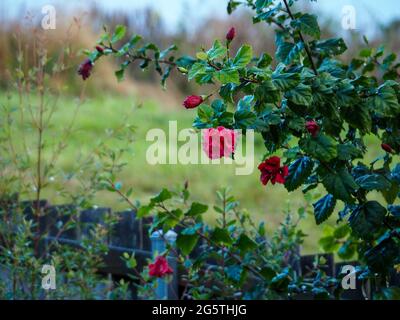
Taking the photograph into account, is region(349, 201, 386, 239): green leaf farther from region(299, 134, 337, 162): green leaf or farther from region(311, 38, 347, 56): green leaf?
region(311, 38, 347, 56): green leaf

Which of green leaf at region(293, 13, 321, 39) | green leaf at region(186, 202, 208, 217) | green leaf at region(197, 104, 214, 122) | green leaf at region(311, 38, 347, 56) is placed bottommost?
green leaf at region(186, 202, 208, 217)

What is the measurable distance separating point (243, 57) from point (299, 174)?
0.31 metres

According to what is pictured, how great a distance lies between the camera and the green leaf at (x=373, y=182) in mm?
1485

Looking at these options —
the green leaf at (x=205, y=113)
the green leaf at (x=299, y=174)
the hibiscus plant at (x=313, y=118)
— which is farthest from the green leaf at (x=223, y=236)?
the green leaf at (x=205, y=113)

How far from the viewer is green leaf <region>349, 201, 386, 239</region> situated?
4.82 ft

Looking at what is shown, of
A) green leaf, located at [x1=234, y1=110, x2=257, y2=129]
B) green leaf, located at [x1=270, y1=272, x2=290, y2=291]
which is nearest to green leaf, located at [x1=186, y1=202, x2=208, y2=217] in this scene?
green leaf, located at [x1=270, y1=272, x2=290, y2=291]

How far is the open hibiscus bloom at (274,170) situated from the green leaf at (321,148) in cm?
13

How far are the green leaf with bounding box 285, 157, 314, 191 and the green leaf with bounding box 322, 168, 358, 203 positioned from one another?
58 mm

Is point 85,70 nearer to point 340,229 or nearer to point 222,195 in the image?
point 222,195

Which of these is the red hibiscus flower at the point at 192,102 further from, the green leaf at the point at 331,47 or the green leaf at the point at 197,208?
the green leaf at the point at 331,47

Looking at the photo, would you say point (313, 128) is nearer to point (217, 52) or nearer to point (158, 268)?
point (217, 52)

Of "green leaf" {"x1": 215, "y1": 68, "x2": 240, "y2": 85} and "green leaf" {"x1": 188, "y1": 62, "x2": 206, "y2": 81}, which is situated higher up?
"green leaf" {"x1": 188, "y1": 62, "x2": 206, "y2": 81}

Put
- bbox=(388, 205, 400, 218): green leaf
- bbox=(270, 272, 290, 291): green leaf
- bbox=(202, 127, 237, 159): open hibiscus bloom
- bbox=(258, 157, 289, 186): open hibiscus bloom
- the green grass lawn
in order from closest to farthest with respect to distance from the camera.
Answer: bbox=(202, 127, 237, 159): open hibiscus bloom
bbox=(258, 157, 289, 186): open hibiscus bloom
bbox=(388, 205, 400, 218): green leaf
bbox=(270, 272, 290, 291): green leaf
the green grass lawn
